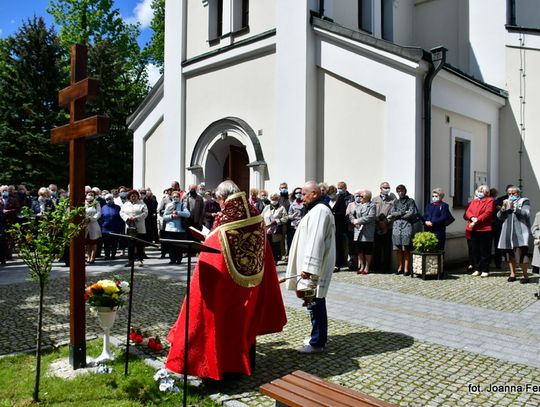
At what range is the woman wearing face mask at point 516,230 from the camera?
379 inches

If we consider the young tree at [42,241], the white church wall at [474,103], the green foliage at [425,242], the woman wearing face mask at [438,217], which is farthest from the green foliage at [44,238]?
the white church wall at [474,103]

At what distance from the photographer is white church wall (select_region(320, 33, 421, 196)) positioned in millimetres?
10906

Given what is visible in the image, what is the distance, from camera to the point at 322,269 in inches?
204

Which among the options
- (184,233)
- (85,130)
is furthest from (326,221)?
(184,233)

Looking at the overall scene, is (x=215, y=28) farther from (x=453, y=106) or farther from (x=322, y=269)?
(x=322, y=269)

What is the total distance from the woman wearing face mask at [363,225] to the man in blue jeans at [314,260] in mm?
5211

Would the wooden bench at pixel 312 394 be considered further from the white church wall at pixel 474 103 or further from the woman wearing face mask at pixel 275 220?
the white church wall at pixel 474 103

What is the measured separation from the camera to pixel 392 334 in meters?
6.05

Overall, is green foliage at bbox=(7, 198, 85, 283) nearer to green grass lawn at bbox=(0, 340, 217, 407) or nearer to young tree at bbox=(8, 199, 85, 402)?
young tree at bbox=(8, 199, 85, 402)

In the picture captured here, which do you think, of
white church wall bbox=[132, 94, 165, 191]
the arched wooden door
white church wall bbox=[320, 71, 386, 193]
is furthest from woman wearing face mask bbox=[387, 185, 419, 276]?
white church wall bbox=[132, 94, 165, 191]

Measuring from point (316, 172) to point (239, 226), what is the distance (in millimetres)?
8532

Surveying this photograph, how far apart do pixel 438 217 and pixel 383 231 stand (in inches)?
45.6

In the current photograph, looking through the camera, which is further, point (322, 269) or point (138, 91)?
point (138, 91)

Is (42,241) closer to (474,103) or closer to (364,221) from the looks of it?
(364,221)
